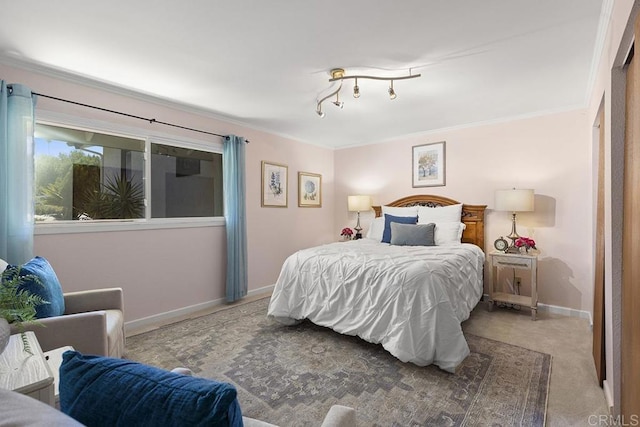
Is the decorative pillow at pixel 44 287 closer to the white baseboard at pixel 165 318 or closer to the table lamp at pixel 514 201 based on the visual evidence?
the white baseboard at pixel 165 318

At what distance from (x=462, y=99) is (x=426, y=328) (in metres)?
2.45

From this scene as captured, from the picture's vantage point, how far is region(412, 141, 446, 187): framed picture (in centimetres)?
442

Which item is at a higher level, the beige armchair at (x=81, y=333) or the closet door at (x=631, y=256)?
the closet door at (x=631, y=256)

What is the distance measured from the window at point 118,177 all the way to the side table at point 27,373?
1988mm

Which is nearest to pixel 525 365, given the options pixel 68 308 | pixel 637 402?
pixel 637 402

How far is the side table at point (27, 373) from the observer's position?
38.7 inches

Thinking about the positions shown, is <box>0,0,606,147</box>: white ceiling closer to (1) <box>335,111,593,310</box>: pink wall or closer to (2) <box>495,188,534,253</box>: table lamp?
(1) <box>335,111,593,310</box>: pink wall

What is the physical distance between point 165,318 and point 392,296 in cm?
257

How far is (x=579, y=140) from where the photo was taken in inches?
135

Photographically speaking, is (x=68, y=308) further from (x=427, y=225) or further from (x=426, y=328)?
(x=427, y=225)

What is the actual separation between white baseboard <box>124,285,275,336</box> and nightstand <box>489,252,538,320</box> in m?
3.37

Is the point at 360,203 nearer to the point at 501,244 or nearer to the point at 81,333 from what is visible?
the point at 501,244
